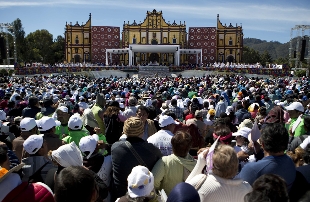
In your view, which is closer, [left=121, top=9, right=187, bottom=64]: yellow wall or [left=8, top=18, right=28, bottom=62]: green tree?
[left=121, top=9, right=187, bottom=64]: yellow wall

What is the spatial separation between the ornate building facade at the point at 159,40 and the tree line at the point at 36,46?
9226mm

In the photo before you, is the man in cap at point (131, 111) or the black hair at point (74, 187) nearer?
the black hair at point (74, 187)

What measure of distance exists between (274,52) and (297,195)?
176 meters

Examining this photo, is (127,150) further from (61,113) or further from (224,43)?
(224,43)

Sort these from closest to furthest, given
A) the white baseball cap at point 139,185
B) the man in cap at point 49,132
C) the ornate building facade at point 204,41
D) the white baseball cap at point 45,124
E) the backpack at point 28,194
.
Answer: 1. the backpack at point 28,194
2. the white baseball cap at point 139,185
3. the man in cap at point 49,132
4. the white baseball cap at point 45,124
5. the ornate building facade at point 204,41

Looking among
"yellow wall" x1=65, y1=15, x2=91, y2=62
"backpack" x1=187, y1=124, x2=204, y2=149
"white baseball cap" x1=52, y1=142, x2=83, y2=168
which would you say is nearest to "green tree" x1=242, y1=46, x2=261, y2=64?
"yellow wall" x1=65, y1=15, x2=91, y2=62

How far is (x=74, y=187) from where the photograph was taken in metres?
2.75

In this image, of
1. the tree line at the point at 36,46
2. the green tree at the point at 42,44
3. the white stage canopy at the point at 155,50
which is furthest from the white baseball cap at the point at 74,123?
the green tree at the point at 42,44

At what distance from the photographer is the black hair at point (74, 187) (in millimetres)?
2742

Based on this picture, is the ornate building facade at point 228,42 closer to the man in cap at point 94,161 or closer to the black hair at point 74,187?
the man in cap at point 94,161

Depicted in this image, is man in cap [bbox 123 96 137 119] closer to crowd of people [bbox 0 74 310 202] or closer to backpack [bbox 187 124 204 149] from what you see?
crowd of people [bbox 0 74 310 202]

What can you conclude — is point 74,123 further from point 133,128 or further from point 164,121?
point 133,128

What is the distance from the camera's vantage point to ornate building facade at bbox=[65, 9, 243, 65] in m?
60.5

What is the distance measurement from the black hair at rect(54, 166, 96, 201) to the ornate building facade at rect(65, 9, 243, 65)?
57.9 m
